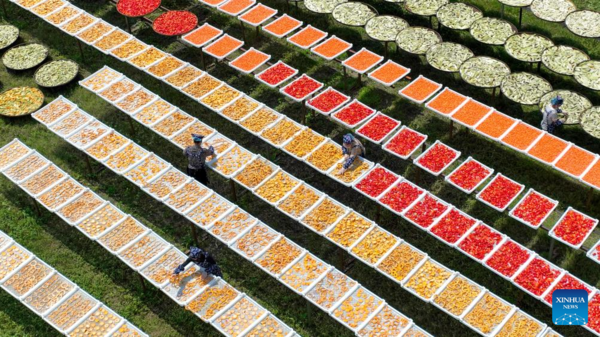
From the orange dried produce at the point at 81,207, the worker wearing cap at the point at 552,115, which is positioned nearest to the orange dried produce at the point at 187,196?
the orange dried produce at the point at 81,207

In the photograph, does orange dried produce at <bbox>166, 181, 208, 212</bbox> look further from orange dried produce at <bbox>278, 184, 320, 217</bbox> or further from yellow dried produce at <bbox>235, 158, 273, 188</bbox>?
orange dried produce at <bbox>278, 184, 320, 217</bbox>

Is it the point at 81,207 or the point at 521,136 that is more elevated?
the point at 81,207

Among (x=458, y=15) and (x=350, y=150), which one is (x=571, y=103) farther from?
(x=350, y=150)

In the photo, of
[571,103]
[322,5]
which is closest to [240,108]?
[322,5]

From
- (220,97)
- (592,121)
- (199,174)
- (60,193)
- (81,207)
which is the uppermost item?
(220,97)

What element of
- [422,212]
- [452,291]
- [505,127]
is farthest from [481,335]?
[505,127]
